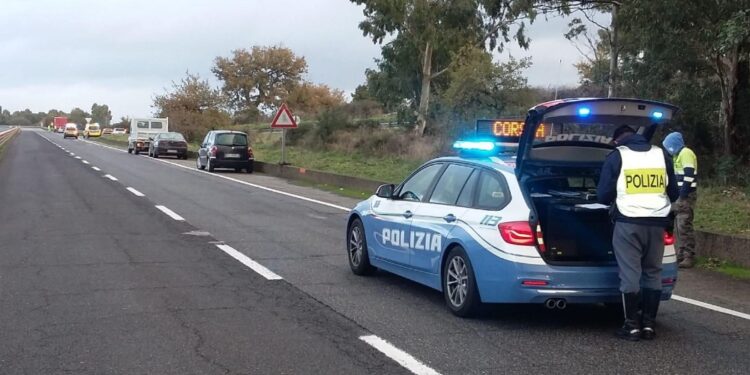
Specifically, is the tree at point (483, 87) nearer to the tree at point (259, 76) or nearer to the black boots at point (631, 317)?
the black boots at point (631, 317)

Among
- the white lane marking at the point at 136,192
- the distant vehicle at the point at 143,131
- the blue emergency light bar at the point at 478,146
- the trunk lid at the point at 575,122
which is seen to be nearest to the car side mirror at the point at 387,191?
the blue emergency light bar at the point at 478,146

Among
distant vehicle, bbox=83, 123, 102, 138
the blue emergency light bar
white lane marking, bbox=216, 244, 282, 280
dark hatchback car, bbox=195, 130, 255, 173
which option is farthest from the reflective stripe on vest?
distant vehicle, bbox=83, 123, 102, 138

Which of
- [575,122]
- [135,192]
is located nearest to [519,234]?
[575,122]

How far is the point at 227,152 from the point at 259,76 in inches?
2379

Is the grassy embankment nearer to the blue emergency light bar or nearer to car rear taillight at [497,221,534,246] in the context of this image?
the blue emergency light bar

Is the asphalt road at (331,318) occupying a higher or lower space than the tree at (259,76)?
lower

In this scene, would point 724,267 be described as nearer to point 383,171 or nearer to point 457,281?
point 457,281

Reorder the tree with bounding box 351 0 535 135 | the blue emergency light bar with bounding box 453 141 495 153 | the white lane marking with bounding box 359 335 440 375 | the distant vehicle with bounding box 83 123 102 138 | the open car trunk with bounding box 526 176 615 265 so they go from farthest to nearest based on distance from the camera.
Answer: the distant vehicle with bounding box 83 123 102 138 < the tree with bounding box 351 0 535 135 < the blue emergency light bar with bounding box 453 141 495 153 < the open car trunk with bounding box 526 176 615 265 < the white lane marking with bounding box 359 335 440 375

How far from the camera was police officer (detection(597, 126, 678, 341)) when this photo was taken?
6.53 m

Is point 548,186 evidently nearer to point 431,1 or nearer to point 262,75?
point 431,1

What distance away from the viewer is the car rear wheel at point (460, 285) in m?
7.01

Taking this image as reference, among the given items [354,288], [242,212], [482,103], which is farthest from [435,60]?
[354,288]

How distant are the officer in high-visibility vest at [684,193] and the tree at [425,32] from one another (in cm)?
1286

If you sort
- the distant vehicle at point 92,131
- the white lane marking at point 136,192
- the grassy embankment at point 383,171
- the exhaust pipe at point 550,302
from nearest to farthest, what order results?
the exhaust pipe at point 550,302 → the grassy embankment at point 383,171 → the white lane marking at point 136,192 → the distant vehicle at point 92,131
